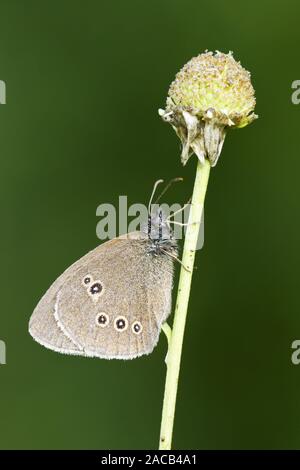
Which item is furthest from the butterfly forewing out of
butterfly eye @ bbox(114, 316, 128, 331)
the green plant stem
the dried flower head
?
the dried flower head

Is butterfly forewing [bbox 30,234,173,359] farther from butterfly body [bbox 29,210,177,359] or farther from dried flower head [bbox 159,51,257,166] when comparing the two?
dried flower head [bbox 159,51,257,166]

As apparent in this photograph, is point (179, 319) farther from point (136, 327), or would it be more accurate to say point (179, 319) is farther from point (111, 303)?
point (111, 303)

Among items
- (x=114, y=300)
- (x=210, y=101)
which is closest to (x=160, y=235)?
(x=114, y=300)

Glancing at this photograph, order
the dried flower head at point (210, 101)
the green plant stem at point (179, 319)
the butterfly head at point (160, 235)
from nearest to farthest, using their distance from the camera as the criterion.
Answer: the green plant stem at point (179, 319) → the dried flower head at point (210, 101) → the butterfly head at point (160, 235)

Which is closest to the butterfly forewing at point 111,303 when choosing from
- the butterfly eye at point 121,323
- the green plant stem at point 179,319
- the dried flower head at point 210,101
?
the butterfly eye at point 121,323

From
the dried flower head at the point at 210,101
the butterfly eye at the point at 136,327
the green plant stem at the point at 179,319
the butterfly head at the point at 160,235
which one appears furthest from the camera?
the butterfly head at the point at 160,235

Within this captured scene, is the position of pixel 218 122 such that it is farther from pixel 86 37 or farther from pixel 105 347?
pixel 86 37

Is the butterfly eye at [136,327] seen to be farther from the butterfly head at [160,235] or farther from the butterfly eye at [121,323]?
the butterfly head at [160,235]
